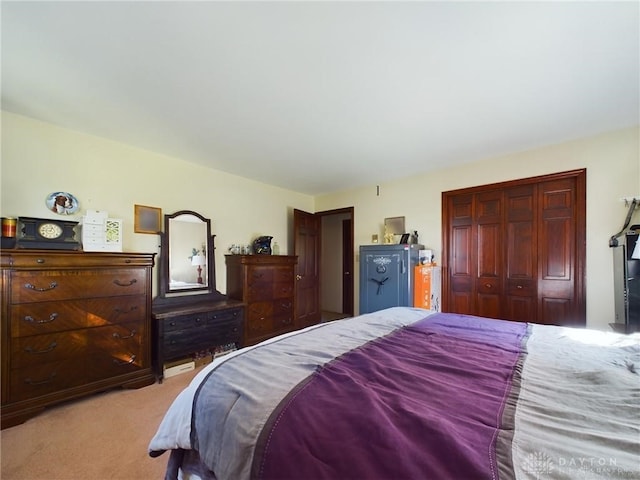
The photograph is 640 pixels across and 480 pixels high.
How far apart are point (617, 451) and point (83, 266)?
123 inches

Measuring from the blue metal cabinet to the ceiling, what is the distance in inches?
54.2

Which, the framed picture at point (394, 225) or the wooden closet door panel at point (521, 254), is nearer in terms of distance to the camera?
the wooden closet door panel at point (521, 254)

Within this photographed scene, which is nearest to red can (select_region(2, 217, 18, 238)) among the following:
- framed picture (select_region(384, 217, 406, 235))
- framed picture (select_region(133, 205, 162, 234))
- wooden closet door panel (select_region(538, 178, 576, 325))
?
framed picture (select_region(133, 205, 162, 234))

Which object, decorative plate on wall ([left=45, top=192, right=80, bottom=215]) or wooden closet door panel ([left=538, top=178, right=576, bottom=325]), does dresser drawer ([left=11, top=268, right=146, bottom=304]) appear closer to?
decorative plate on wall ([left=45, top=192, right=80, bottom=215])

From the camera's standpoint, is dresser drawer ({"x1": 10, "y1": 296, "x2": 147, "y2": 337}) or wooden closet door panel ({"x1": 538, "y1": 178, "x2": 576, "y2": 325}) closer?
dresser drawer ({"x1": 10, "y1": 296, "x2": 147, "y2": 337})

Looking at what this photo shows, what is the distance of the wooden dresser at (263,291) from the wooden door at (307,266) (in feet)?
1.00

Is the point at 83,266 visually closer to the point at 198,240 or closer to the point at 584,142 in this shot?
the point at 198,240

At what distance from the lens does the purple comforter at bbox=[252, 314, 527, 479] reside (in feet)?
1.92

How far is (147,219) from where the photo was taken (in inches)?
115

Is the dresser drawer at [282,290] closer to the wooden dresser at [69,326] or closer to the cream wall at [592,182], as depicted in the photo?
the wooden dresser at [69,326]

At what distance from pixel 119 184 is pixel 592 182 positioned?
488cm

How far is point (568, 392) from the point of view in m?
0.87

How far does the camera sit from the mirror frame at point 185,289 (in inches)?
117

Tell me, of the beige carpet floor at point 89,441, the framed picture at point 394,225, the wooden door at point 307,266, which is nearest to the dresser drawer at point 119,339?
the beige carpet floor at point 89,441
